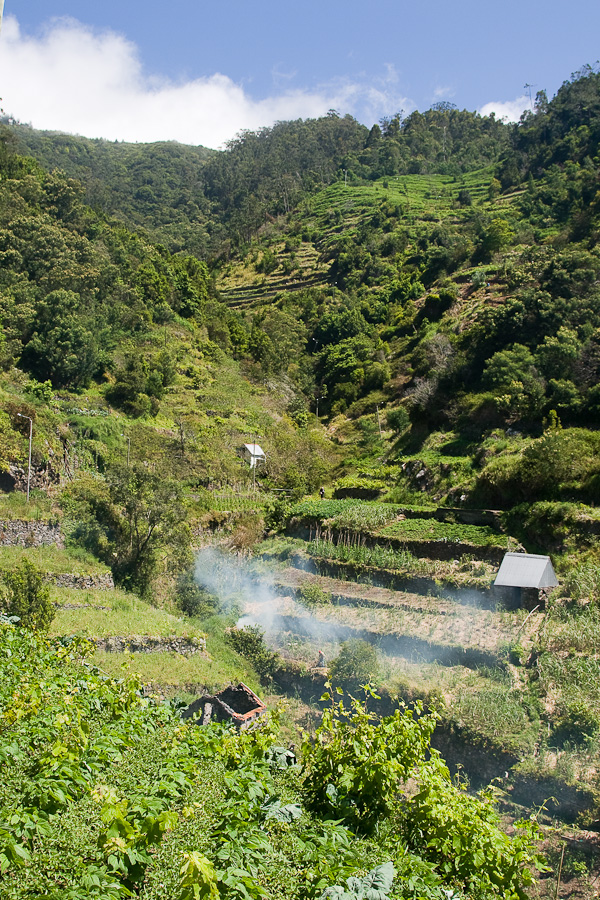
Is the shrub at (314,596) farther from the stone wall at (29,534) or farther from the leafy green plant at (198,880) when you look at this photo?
the leafy green plant at (198,880)

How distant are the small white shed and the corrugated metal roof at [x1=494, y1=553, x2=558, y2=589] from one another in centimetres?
1585

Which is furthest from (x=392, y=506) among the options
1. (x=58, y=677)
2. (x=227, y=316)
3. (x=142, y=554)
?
(x=227, y=316)

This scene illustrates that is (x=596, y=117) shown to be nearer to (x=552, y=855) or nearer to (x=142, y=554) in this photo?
(x=142, y=554)

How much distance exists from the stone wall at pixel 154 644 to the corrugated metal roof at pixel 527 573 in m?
6.91

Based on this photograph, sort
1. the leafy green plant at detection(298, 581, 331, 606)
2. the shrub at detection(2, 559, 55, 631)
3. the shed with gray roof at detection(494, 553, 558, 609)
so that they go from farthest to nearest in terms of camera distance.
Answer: the leafy green plant at detection(298, 581, 331, 606) < the shed with gray roof at detection(494, 553, 558, 609) < the shrub at detection(2, 559, 55, 631)

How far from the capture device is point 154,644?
42.9ft

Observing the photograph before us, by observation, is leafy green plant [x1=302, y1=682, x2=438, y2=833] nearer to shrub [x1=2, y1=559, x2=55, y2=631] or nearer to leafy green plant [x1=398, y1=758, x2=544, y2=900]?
leafy green plant [x1=398, y1=758, x2=544, y2=900]

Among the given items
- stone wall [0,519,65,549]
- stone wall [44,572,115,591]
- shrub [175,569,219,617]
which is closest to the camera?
stone wall [44,572,115,591]

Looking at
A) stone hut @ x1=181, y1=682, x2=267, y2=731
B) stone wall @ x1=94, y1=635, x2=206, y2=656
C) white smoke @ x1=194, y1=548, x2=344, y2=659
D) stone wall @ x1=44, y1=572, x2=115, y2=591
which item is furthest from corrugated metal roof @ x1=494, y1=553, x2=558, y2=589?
stone wall @ x1=44, y1=572, x2=115, y2=591

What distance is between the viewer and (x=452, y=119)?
84625mm

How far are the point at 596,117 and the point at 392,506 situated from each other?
4730cm

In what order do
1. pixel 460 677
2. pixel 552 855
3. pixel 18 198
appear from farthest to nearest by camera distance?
1. pixel 18 198
2. pixel 460 677
3. pixel 552 855

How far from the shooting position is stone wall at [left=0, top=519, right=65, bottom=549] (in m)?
16.4

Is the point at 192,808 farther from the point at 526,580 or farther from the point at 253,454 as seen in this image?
the point at 253,454
